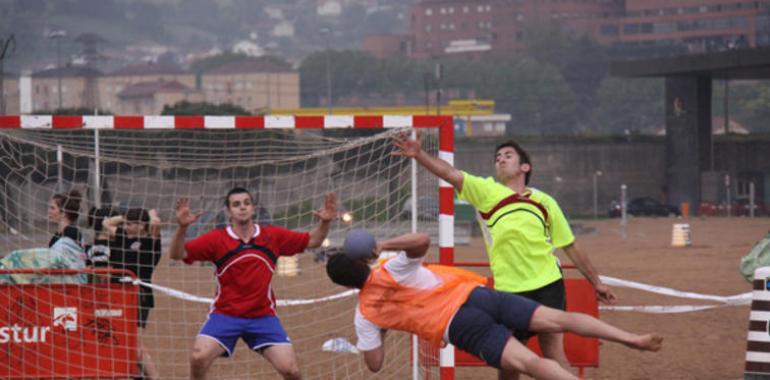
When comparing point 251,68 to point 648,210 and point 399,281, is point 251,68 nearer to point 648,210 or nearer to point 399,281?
point 648,210

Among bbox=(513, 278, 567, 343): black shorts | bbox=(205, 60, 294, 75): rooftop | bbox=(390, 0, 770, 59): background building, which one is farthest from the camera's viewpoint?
bbox=(205, 60, 294, 75): rooftop

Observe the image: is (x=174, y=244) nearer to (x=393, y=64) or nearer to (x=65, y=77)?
(x=65, y=77)

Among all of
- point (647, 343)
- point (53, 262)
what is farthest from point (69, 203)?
point (647, 343)

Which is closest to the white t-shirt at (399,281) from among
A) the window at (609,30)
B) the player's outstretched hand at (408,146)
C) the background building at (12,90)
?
the player's outstretched hand at (408,146)

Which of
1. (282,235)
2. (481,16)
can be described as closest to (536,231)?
(282,235)

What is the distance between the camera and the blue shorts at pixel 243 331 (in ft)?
31.7

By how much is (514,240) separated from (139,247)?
391cm

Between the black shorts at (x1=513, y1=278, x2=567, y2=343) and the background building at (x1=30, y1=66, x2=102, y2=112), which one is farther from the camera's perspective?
the background building at (x1=30, y1=66, x2=102, y2=112)

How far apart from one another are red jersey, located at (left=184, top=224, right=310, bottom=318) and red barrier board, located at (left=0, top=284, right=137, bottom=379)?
2.08 meters

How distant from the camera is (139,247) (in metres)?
11.9

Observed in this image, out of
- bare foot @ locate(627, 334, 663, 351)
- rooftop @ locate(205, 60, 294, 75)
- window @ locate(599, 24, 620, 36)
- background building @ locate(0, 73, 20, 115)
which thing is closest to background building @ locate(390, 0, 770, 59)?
window @ locate(599, 24, 620, 36)

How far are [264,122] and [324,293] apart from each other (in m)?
10.2

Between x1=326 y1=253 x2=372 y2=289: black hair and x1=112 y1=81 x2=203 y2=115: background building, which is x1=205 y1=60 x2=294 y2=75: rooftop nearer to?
x1=112 y1=81 x2=203 y2=115: background building

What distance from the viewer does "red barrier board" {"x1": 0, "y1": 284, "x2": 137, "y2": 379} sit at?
1155 cm
